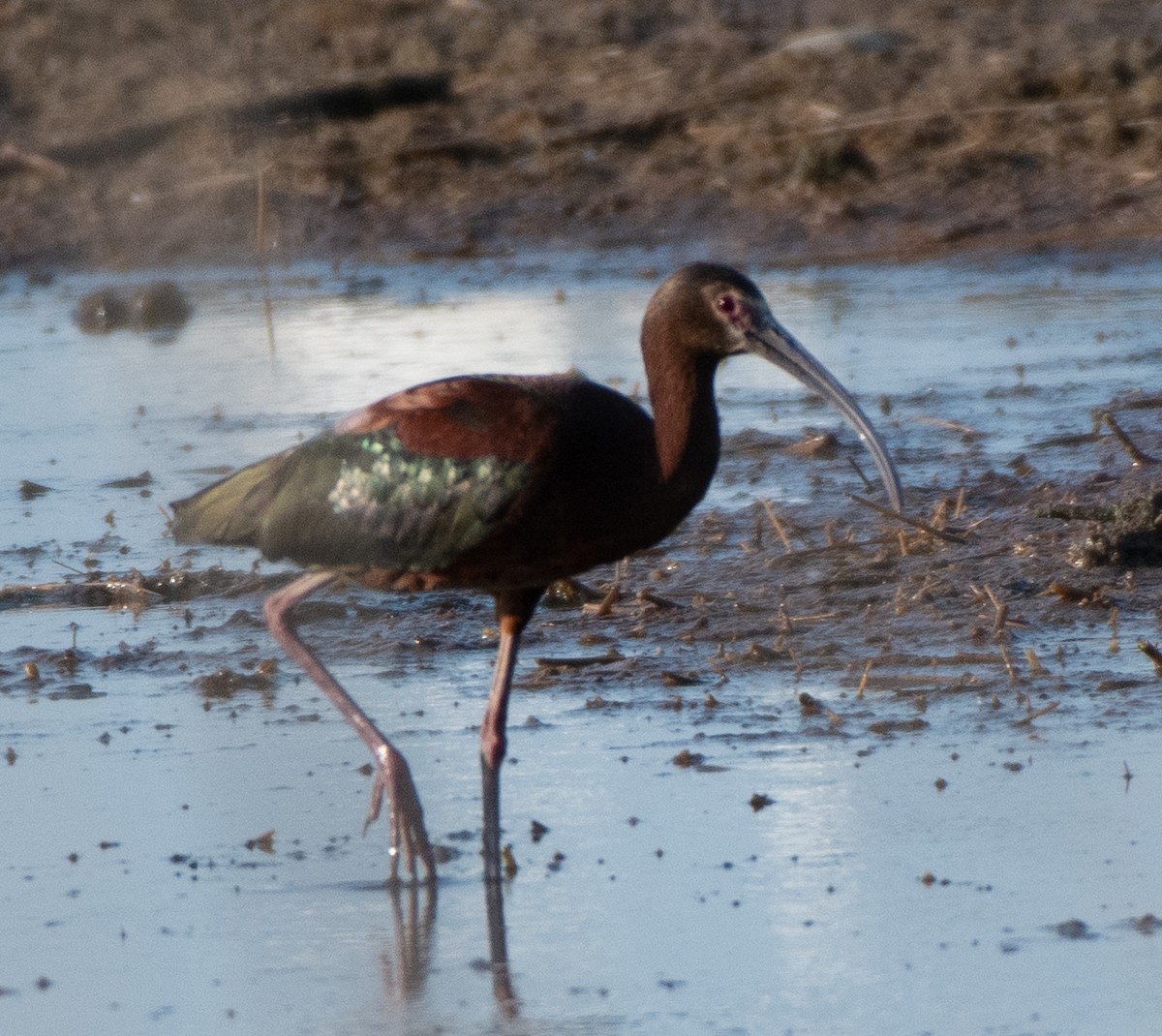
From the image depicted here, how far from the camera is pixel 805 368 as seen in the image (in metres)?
4.51

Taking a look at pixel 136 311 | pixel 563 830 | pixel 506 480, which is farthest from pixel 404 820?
pixel 136 311

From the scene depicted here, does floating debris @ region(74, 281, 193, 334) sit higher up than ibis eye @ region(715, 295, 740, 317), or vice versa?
ibis eye @ region(715, 295, 740, 317)

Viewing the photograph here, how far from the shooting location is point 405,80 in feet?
50.6

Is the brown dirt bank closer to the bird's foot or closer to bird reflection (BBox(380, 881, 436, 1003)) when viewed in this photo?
the bird's foot

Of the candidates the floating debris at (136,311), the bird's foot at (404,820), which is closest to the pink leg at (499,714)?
the bird's foot at (404,820)

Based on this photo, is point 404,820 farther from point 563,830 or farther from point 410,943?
point 410,943

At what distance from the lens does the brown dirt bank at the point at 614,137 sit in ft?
42.9

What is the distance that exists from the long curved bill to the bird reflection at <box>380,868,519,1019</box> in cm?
111

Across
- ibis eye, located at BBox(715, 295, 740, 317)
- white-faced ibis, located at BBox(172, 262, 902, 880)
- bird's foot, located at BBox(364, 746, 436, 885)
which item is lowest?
bird's foot, located at BBox(364, 746, 436, 885)

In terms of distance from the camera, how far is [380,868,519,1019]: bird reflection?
11.7 feet

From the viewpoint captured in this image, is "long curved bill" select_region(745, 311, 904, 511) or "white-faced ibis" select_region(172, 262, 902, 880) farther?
"long curved bill" select_region(745, 311, 904, 511)

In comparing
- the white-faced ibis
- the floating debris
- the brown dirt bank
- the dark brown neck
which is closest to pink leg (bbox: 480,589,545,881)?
the white-faced ibis

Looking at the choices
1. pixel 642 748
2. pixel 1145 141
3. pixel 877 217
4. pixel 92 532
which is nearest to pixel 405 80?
pixel 877 217

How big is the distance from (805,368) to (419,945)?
1.38m
